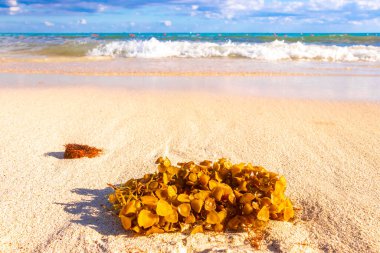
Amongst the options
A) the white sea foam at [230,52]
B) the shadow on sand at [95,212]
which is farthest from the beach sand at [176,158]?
the white sea foam at [230,52]

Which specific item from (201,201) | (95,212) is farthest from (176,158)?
(201,201)

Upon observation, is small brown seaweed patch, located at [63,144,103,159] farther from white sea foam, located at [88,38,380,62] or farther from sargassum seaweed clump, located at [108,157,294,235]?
white sea foam, located at [88,38,380,62]

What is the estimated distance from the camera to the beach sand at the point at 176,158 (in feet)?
6.62

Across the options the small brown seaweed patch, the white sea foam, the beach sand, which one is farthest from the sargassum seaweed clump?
the white sea foam

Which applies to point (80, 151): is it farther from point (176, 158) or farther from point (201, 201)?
point (201, 201)

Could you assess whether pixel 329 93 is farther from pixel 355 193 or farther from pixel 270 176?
pixel 270 176

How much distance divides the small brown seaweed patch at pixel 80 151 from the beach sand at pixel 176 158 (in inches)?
2.7

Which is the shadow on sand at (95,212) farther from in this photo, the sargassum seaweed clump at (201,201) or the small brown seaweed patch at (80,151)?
the small brown seaweed patch at (80,151)

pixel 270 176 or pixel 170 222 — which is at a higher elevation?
pixel 270 176

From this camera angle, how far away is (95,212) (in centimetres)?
228

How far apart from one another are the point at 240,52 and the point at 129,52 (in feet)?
15.7

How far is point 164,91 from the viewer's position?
660cm

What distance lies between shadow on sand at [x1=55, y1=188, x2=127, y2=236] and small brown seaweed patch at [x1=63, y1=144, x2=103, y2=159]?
639 mm

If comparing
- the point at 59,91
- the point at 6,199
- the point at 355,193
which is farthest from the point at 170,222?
the point at 59,91
